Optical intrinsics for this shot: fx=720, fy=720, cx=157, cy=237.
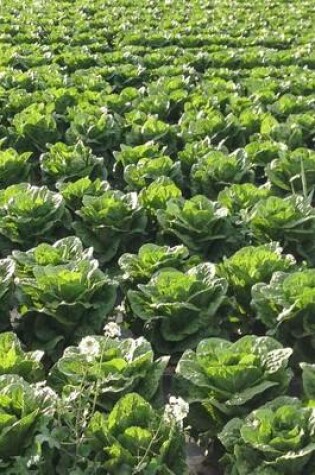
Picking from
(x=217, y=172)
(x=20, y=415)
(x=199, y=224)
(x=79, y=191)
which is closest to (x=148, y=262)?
(x=199, y=224)

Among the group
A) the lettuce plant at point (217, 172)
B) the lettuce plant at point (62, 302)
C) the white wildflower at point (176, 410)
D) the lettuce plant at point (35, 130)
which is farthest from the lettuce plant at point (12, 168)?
the white wildflower at point (176, 410)

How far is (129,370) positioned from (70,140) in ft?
12.2

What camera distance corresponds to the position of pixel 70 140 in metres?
6.61

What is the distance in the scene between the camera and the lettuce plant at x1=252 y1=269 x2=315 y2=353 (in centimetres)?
376

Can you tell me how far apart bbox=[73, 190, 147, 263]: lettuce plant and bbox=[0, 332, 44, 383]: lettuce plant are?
1.46 meters

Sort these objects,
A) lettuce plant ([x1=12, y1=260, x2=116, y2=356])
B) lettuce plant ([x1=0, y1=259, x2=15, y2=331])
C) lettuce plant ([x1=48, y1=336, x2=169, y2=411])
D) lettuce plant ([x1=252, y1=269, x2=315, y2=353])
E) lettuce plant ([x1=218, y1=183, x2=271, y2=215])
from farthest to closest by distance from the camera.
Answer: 1. lettuce plant ([x1=218, y1=183, x2=271, y2=215])
2. lettuce plant ([x1=0, y1=259, x2=15, y2=331])
3. lettuce plant ([x1=12, y1=260, x2=116, y2=356])
4. lettuce plant ([x1=252, y1=269, x2=315, y2=353])
5. lettuce plant ([x1=48, y1=336, x2=169, y2=411])

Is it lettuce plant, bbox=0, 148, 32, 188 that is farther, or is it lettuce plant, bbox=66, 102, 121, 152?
lettuce plant, bbox=66, 102, 121, 152

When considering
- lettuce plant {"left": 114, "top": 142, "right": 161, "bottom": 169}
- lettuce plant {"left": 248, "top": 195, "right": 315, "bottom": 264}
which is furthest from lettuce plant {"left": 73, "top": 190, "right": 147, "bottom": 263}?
lettuce plant {"left": 114, "top": 142, "right": 161, "bottom": 169}

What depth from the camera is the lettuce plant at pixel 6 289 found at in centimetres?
400

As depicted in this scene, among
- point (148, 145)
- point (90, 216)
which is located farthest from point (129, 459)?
point (148, 145)

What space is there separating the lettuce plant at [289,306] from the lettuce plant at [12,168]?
2.60m

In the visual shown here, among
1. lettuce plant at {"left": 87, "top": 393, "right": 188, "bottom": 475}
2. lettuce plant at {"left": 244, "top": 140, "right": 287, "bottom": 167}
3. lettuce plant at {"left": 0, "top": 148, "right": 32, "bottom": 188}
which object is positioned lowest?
lettuce plant at {"left": 244, "top": 140, "right": 287, "bottom": 167}

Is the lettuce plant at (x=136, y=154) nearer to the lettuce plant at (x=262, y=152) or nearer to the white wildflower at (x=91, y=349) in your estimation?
the lettuce plant at (x=262, y=152)

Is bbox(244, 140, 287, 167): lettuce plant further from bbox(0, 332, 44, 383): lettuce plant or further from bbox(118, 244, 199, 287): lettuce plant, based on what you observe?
bbox(0, 332, 44, 383): lettuce plant
